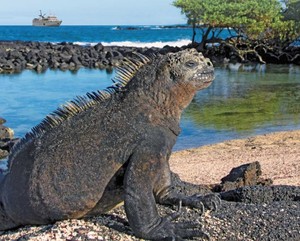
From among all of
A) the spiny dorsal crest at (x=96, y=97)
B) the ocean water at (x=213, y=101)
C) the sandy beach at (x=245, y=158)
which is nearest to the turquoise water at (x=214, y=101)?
the ocean water at (x=213, y=101)

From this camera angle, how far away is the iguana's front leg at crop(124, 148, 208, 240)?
375 cm

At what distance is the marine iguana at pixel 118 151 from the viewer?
3.80m

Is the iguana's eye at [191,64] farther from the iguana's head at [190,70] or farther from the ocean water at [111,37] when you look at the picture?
the ocean water at [111,37]

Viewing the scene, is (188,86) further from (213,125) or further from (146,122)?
(213,125)

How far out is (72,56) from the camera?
153 feet

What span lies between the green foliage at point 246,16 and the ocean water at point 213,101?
577cm

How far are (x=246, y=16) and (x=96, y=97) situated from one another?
4298 cm

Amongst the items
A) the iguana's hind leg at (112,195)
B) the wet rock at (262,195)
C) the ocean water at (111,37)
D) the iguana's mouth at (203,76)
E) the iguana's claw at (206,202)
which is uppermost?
the iguana's mouth at (203,76)

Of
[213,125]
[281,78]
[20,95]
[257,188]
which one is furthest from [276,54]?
[257,188]

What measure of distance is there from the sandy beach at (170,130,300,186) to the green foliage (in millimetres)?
29633

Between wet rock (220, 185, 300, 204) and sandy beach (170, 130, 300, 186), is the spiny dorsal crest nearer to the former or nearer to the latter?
wet rock (220, 185, 300, 204)

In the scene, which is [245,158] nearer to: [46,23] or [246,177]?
[246,177]

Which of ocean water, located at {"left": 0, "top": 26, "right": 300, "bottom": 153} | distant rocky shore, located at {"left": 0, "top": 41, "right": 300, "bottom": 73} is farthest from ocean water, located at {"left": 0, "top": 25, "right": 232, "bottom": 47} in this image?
ocean water, located at {"left": 0, "top": 26, "right": 300, "bottom": 153}

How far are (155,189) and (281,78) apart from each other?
3172 centimetres
